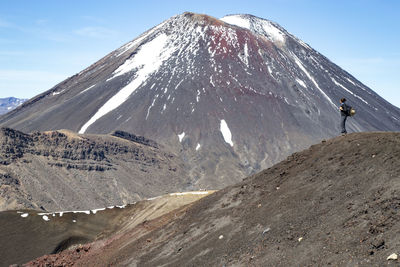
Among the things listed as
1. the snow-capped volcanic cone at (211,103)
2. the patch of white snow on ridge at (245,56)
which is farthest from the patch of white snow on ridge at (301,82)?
the patch of white snow on ridge at (245,56)

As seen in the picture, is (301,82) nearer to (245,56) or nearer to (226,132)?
(245,56)

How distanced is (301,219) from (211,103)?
143m

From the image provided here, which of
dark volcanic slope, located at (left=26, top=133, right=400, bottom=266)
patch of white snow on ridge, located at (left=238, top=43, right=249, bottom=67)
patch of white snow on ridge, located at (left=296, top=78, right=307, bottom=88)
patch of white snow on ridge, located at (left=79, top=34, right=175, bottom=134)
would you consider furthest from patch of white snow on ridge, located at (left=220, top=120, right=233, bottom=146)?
dark volcanic slope, located at (left=26, top=133, right=400, bottom=266)

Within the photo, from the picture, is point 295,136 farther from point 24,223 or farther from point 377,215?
point 377,215

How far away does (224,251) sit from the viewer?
20922 millimetres

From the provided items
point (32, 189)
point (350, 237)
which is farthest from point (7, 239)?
point (32, 189)

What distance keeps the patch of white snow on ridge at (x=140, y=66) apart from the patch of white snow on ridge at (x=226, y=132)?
119ft

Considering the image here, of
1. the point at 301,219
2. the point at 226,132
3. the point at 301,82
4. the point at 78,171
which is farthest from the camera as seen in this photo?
the point at 301,82

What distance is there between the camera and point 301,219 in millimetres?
19703

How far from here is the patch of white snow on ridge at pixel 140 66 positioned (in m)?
164

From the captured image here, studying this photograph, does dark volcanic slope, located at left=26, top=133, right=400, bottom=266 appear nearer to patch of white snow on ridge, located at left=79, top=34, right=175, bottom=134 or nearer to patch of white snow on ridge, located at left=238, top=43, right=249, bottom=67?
patch of white snow on ridge, located at left=79, top=34, right=175, bottom=134

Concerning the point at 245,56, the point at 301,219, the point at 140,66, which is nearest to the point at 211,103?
the point at 245,56

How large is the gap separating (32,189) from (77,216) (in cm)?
4169

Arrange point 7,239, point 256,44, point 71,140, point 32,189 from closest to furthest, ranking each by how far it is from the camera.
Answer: point 7,239, point 32,189, point 71,140, point 256,44
